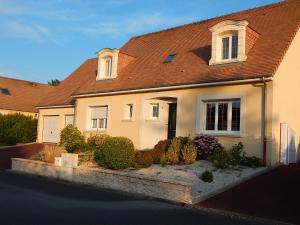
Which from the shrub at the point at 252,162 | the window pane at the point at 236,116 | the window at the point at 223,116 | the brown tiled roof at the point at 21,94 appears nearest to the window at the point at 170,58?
the window at the point at 223,116

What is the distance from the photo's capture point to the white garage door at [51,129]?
2612cm

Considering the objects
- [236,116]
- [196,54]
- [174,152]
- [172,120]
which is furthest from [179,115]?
[196,54]

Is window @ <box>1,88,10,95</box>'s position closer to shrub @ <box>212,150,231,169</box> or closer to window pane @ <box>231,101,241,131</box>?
window pane @ <box>231,101,241,131</box>

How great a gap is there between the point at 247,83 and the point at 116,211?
8.19 meters

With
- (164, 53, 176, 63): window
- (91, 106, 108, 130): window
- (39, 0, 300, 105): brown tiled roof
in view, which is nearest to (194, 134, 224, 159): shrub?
(39, 0, 300, 105): brown tiled roof

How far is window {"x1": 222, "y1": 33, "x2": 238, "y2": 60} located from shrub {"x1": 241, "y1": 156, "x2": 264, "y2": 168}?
15.2 feet

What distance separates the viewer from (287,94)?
610 inches

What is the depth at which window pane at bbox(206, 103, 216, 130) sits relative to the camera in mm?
16141

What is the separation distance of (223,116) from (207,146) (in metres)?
1.62

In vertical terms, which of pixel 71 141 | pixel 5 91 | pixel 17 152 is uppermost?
pixel 5 91

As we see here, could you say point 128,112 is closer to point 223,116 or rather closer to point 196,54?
point 196,54

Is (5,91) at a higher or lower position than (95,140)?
higher

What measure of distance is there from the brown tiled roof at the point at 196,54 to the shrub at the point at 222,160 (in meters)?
3.09

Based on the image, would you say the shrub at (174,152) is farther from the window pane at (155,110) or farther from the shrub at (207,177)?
the window pane at (155,110)
